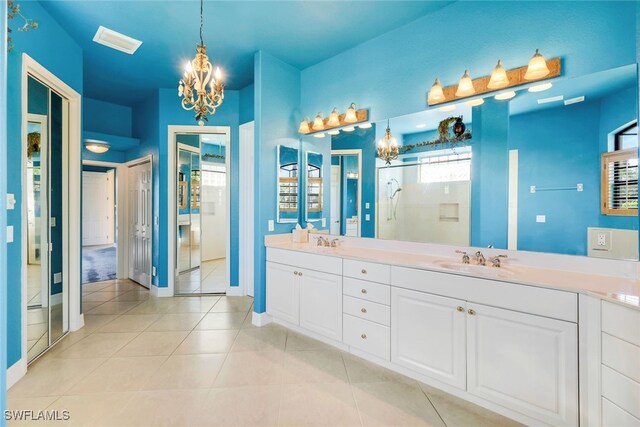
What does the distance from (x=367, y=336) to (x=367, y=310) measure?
0.71ft

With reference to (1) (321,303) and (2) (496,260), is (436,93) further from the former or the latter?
(1) (321,303)

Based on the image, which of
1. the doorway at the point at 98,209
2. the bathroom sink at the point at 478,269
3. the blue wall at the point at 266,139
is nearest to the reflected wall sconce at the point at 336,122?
the blue wall at the point at 266,139

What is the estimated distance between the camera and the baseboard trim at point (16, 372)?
197 centimetres

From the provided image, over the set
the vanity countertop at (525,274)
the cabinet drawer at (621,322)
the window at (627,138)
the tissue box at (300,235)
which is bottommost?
the cabinet drawer at (621,322)

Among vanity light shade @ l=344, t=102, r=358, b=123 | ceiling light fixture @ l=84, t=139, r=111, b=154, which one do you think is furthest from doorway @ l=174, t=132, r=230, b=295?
vanity light shade @ l=344, t=102, r=358, b=123

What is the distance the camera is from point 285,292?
288cm

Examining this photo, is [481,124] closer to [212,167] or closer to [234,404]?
[234,404]

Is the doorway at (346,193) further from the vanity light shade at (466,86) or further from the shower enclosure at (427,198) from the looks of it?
the vanity light shade at (466,86)

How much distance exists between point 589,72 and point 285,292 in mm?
2940

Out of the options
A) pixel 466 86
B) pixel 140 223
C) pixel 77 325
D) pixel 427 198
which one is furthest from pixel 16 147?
pixel 466 86

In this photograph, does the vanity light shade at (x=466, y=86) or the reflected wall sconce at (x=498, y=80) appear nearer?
the reflected wall sconce at (x=498, y=80)

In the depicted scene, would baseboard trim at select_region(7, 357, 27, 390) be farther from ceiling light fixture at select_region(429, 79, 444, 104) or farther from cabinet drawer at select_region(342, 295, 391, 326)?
ceiling light fixture at select_region(429, 79, 444, 104)

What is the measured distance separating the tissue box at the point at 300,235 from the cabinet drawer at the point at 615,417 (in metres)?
2.52

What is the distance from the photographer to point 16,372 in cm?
204
